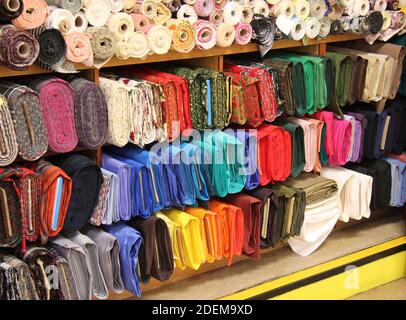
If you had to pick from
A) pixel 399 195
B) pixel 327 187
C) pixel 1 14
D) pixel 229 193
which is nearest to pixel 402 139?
pixel 399 195

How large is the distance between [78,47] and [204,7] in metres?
0.66

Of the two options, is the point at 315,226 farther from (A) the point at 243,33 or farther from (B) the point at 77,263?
(B) the point at 77,263

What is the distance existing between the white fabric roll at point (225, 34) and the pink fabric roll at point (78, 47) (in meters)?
0.65

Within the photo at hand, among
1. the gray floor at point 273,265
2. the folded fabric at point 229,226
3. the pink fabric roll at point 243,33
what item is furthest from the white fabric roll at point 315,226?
the pink fabric roll at point 243,33

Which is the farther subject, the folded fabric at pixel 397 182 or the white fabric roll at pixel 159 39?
the folded fabric at pixel 397 182

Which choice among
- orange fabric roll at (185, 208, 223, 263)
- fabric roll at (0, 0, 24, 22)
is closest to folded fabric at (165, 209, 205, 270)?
orange fabric roll at (185, 208, 223, 263)

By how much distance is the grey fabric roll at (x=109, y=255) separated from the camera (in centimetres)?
273

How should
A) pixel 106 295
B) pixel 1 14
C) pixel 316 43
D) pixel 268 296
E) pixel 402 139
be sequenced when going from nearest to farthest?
1. pixel 1 14
2. pixel 106 295
3. pixel 268 296
4. pixel 316 43
5. pixel 402 139

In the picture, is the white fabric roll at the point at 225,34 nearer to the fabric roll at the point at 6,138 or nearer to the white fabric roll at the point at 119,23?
the white fabric roll at the point at 119,23

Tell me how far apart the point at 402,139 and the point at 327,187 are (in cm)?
59

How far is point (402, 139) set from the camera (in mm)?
3742

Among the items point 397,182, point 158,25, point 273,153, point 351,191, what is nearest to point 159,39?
point 158,25

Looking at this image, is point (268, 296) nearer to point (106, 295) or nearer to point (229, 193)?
point (229, 193)

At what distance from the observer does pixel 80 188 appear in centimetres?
260
